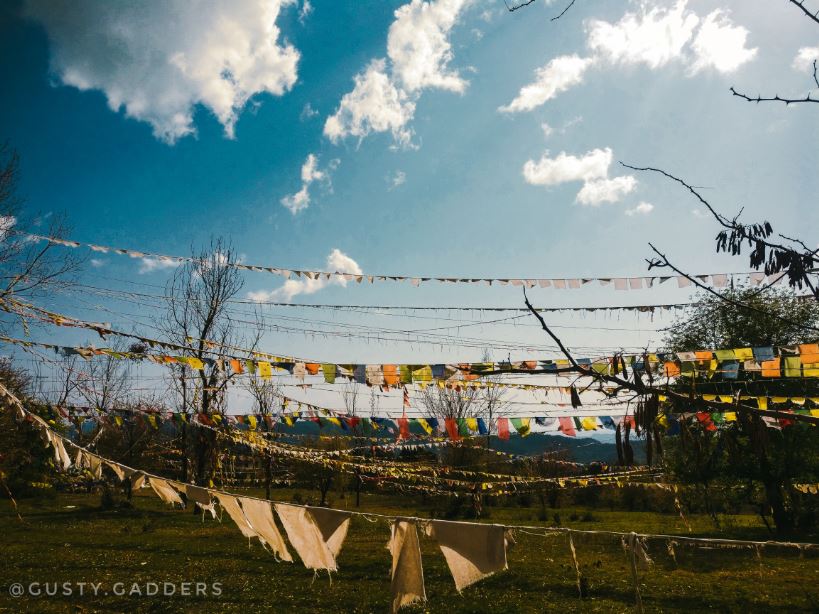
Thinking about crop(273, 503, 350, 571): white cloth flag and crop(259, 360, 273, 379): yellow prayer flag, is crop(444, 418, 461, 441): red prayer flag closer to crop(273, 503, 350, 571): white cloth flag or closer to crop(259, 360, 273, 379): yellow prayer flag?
crop(259, 360, 273, 379): yellow prayer flag

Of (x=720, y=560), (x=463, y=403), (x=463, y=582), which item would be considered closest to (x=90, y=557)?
(x=463, y=582)

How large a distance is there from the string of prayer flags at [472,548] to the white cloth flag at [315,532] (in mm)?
1044

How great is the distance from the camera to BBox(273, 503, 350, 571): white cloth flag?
5113 mm

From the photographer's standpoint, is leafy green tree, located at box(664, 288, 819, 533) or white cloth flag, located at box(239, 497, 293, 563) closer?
white cloth flag, located at box(239, 497, 293, 563)

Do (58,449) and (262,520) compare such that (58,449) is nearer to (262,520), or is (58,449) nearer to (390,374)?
(262,520)

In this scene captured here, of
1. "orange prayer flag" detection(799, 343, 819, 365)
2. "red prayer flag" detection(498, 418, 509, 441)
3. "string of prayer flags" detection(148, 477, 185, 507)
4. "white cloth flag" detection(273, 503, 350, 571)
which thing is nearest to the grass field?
"red prayer flag" detection(498, 418, 509, 441)

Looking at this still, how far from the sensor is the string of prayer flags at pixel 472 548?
473cm

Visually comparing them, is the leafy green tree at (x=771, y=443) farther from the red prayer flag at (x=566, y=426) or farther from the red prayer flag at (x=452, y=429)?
the red prayer flag at (x=452, y=429)

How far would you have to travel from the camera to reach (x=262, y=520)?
5277 millimetres

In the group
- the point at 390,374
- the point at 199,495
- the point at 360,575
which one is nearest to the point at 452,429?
the point at 390,374

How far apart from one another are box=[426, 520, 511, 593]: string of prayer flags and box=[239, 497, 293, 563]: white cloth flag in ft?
5.87

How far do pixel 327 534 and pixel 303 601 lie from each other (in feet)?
21.7

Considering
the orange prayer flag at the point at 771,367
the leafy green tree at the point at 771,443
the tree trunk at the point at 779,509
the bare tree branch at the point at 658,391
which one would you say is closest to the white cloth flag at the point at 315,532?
the bare tree branch at the point at 658,391

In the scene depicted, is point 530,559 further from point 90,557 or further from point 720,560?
point 90,557
